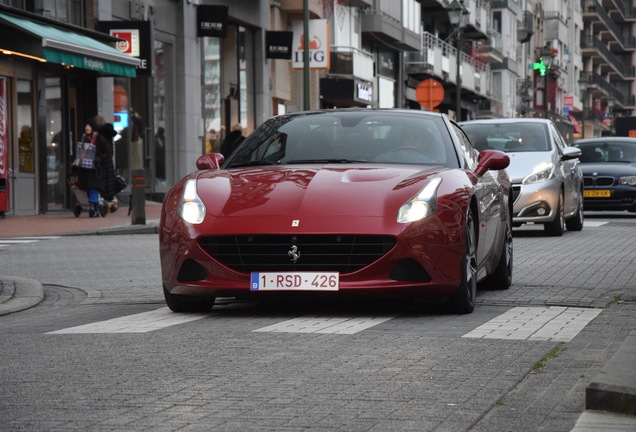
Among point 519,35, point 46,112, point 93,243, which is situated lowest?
point 93,243

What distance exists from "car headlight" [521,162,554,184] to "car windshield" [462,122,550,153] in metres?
0.47

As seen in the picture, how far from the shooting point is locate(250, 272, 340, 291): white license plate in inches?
340

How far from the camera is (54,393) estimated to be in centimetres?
603

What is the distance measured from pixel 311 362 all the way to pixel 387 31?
157 ft

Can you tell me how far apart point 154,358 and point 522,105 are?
89560 millimetres

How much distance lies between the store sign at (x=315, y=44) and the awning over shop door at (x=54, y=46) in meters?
10.2

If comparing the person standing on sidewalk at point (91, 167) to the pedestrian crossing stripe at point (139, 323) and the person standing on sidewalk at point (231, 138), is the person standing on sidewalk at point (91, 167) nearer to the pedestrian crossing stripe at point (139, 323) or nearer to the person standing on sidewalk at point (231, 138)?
the person standing on sidewalk at point (231, 138)

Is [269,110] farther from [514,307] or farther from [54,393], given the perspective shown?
[54,393]

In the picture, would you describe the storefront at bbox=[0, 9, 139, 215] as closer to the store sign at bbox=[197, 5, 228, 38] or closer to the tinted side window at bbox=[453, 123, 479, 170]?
the store sign at bbox=[197, 5, 228, 38]

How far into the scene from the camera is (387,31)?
54.0 m

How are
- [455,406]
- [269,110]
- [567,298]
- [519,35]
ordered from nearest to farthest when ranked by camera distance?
[455,406]
[567,298]
[269,110]
[519,35]

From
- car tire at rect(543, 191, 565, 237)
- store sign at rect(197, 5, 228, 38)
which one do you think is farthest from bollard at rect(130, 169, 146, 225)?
store sign at rect(197, 5, 228, 38)

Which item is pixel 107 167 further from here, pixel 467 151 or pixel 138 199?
pixel 467 151

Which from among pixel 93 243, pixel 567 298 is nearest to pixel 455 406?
pixel 567 298
